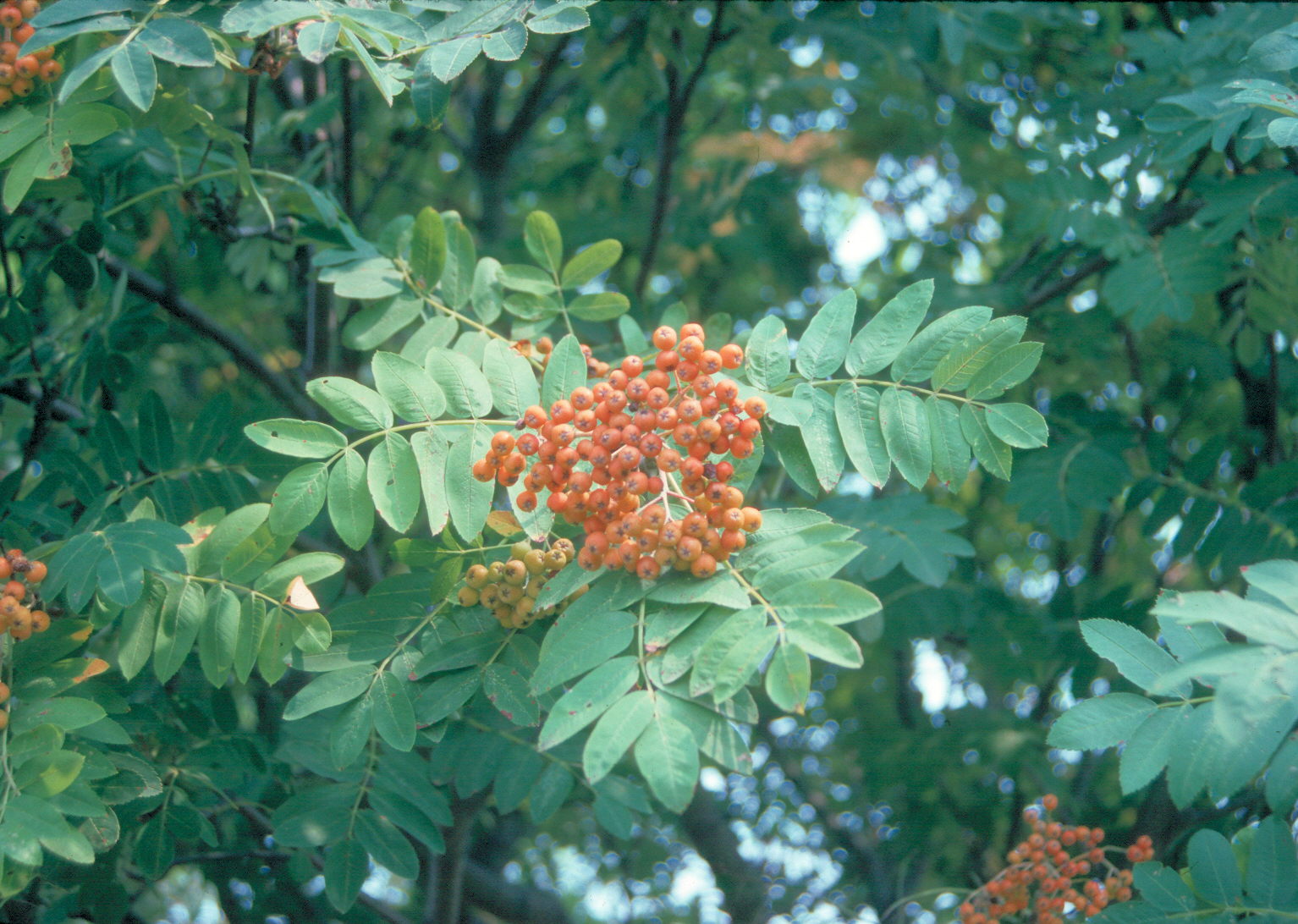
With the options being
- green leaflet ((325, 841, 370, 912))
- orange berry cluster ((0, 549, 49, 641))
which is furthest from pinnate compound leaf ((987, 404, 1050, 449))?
orange berry cluster ((0, 549, 49, 641))

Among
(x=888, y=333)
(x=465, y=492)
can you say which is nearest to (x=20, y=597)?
(x=465, y=492)

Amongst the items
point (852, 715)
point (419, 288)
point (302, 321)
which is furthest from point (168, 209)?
point (852, 715)

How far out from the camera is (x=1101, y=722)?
5.40ft

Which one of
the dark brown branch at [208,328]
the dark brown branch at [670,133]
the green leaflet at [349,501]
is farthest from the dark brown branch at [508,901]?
the green leaflet at [349,501]

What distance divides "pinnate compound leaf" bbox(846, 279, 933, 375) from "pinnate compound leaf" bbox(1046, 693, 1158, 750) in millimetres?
679

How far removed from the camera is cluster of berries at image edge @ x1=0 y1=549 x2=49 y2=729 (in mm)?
1771

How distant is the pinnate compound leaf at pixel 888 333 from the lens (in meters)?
1.87

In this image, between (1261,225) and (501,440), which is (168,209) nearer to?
(501,440)

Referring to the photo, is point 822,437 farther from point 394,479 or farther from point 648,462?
point 394,479

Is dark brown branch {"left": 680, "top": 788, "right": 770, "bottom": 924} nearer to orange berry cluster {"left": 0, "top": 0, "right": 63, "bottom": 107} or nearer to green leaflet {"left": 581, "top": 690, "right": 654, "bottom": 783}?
green leaflet {"left": 581, "top": 690, "right": 654, "bottom": 783}

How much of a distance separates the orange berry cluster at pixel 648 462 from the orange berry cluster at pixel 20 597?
0.84 m

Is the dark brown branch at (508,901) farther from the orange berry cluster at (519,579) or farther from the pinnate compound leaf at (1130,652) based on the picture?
the pinnate compound leaf at (1130,652)

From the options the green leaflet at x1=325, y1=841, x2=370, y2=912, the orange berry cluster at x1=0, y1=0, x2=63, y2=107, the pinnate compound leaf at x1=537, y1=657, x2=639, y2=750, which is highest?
the orange berry cluster at x1=0, y1=0, x2=63, y2=107

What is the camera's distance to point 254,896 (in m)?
3.02
